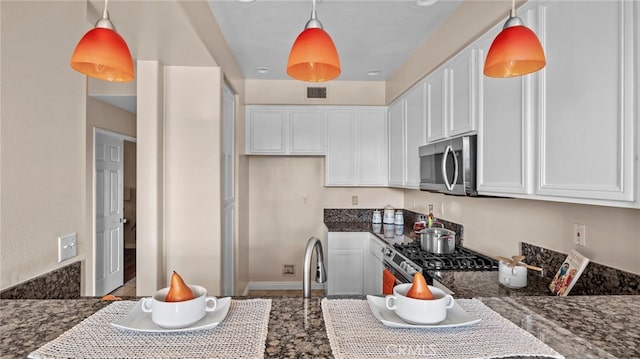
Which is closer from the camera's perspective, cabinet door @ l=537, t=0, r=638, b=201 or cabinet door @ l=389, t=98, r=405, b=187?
cabinet door @ l=537, t=0, r=638, b=201

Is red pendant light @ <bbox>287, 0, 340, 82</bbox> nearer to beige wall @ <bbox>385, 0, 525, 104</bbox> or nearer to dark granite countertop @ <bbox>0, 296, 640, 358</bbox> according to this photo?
dark granite countertop @ <bbox>0, 296, 640, 358</bbox>

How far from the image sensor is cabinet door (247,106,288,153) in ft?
13.6

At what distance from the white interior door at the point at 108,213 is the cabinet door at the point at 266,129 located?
6.22 feet

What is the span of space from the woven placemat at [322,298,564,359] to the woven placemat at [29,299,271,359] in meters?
0.19

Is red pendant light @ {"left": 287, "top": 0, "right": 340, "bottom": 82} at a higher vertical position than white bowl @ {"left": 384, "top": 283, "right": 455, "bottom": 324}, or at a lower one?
higher

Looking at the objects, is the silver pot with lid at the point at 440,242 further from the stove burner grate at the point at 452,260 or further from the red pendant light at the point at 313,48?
the red pendant light at the point at 313,48

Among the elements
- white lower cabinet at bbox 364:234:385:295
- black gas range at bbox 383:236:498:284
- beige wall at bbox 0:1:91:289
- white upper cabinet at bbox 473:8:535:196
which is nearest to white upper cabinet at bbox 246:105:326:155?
white lower cabinet at bbox 364:234:385:295

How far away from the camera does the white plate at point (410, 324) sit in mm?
864

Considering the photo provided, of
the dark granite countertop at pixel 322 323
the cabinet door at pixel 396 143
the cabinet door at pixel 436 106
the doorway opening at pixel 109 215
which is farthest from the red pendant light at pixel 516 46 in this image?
the doorway opening at pixel 109 215

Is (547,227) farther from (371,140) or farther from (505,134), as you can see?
(371,140)

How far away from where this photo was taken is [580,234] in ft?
5.70

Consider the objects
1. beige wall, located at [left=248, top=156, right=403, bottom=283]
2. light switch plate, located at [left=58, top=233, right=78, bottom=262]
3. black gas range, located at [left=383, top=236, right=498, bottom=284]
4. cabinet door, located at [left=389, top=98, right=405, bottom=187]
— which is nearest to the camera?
light switch plate, located at [left=58, top=233, right=78, bottom=262]

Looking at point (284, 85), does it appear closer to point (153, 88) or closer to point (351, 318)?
point (153, 88)

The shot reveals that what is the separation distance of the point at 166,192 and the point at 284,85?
197 cm
